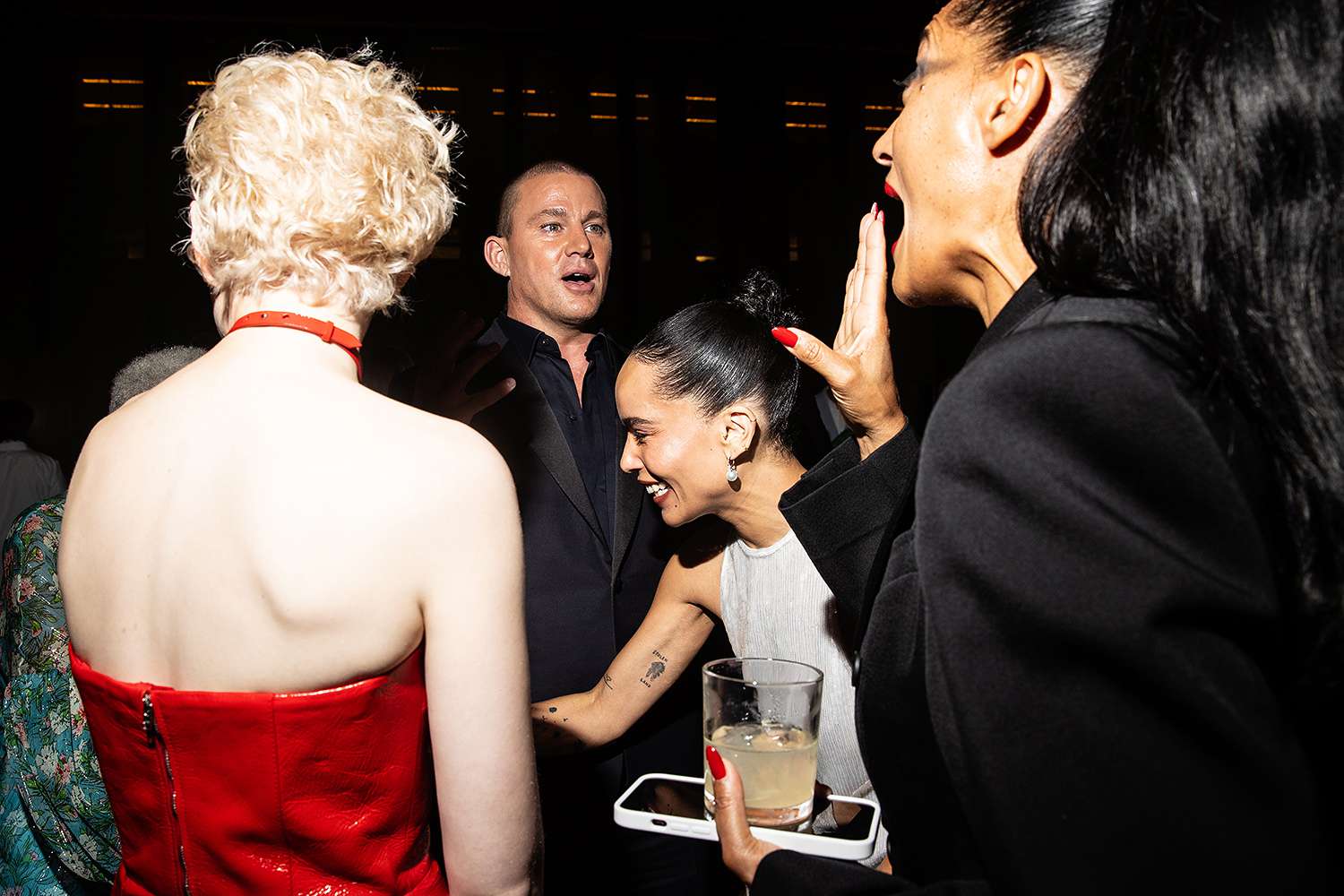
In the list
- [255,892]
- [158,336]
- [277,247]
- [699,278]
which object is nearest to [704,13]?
[699,278]

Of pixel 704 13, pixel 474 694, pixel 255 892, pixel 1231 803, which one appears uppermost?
pixel 704 13

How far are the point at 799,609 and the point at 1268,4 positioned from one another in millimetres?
1496

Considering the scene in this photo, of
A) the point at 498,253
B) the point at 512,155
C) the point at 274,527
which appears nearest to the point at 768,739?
the point at 274,527

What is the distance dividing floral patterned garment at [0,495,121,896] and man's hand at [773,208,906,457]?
5.18 ft

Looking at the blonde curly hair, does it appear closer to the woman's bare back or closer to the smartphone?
the woman's bare back

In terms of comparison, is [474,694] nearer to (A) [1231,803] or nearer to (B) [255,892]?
(B) [255,892]

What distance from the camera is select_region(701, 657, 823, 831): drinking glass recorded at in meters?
1.14

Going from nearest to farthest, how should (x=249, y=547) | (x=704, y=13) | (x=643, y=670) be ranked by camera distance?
(x=249, y=547)
(x=643, y=670)
(x=704, y=13)

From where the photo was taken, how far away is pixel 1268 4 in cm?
62

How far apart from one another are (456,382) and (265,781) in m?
1.54

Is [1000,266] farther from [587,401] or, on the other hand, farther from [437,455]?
[587,401]

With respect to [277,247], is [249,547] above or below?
below

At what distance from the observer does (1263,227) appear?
0.61m

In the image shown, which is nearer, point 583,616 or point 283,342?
point 283,342
